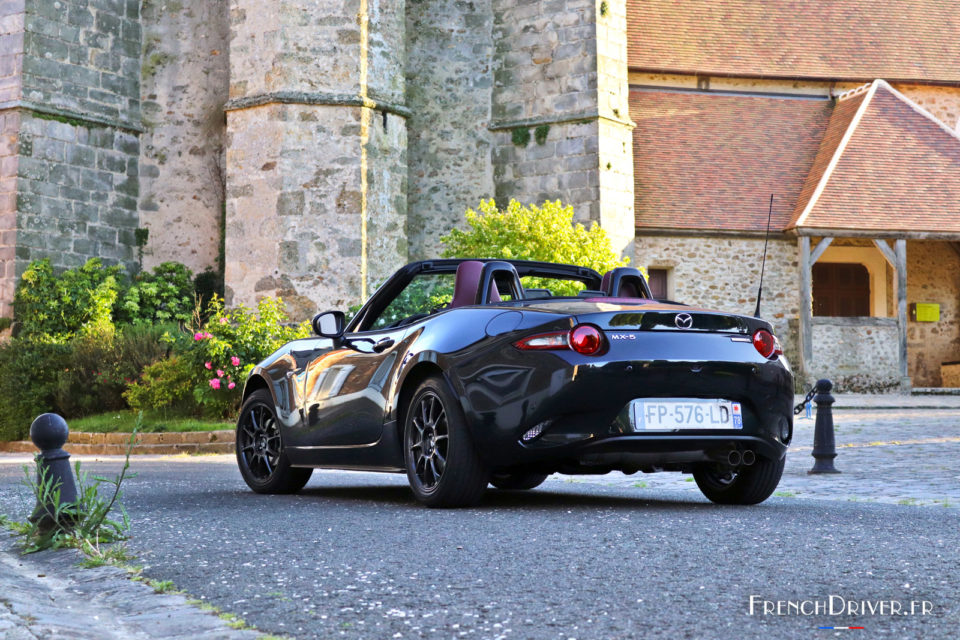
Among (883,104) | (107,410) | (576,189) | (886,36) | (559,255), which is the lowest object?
(107,410)

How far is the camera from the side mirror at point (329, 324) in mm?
7086

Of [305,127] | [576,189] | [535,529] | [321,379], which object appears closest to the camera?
[535,529]

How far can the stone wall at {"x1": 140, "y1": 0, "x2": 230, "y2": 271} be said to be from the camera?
24.3 meters

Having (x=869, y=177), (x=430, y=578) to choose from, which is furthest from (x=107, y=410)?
(x=869, y=177)

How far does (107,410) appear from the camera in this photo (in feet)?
58.4

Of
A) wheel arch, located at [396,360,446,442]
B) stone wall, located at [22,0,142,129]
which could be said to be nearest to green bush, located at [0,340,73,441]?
stone wall, located at [22,0,142,129]

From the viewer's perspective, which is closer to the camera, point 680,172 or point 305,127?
point 305,127

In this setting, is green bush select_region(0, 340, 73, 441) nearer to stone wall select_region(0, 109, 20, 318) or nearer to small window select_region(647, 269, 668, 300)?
stone wall select_region(0, 109, 20, 318)

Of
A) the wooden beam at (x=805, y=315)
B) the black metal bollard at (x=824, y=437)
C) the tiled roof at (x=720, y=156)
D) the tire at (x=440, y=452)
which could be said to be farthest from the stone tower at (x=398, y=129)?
the tire at (x=440, y=452)

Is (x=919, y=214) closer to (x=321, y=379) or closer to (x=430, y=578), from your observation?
(x=321, y=379)

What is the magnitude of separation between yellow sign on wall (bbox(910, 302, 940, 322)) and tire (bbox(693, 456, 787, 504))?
23.8 metres

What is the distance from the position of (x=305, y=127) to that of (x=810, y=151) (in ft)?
42.3

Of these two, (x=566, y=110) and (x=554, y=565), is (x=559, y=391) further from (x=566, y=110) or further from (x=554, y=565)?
(x=566, y=110)

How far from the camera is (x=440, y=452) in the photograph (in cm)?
625
